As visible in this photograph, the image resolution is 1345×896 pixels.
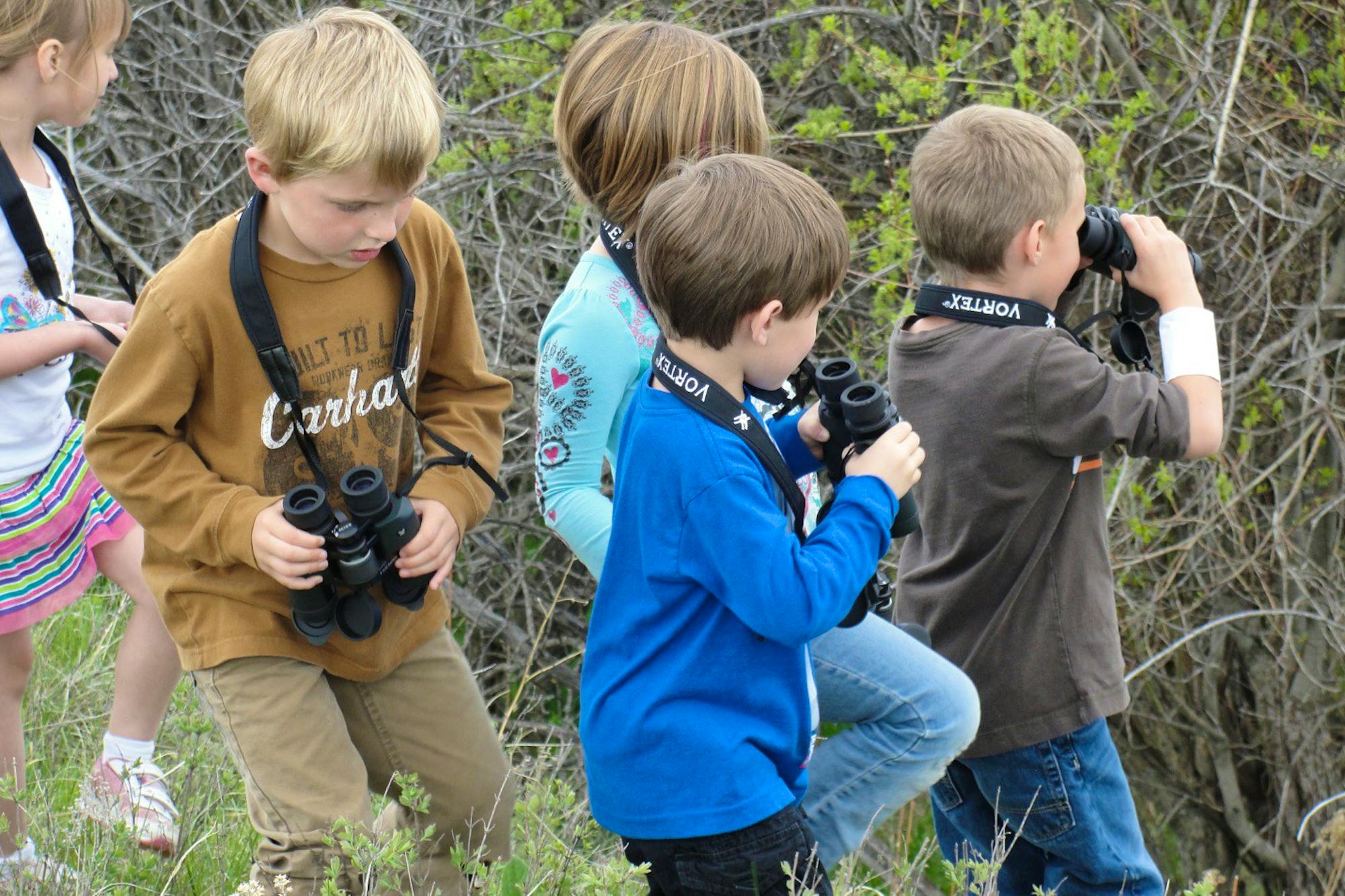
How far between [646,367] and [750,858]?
3.04 ft

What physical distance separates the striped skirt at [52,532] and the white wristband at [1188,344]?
224 cm

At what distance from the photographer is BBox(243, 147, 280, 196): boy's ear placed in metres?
2.46

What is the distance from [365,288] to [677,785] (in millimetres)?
1060

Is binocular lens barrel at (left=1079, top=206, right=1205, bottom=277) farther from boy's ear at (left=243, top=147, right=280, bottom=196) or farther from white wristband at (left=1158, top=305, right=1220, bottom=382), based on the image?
boy's ear at (left=243, top=147, right=280, bottom=196)

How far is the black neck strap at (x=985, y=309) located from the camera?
8.95 feet

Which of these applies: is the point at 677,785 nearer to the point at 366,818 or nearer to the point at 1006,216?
the point at 366,818

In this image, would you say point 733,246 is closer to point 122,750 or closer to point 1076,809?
point 1076,809

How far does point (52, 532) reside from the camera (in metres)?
3.10

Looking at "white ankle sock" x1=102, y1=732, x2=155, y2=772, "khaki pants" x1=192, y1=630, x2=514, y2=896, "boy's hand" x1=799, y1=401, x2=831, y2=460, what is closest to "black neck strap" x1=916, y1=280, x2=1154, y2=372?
"boy's hand" x1=799, y1=401, x2=831, y2=460

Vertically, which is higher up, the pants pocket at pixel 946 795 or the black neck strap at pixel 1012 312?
the black neck strap at pixel 1012 312

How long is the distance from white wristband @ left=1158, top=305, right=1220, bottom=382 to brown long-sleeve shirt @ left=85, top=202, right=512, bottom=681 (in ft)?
4.47

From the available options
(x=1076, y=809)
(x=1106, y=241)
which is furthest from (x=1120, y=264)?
(x=1076, y=809)

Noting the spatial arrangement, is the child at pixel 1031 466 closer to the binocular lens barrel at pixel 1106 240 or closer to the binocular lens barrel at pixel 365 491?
the binocular lens barrel at pixel 1106 240

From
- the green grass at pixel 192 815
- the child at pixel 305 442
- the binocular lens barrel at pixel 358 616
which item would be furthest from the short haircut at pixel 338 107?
the green grass at pixel 192 815
